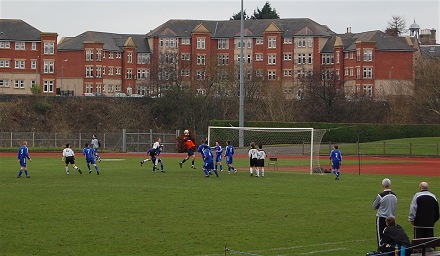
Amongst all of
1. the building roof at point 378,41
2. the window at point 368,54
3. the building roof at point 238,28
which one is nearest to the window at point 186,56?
the building roof at point 238,28

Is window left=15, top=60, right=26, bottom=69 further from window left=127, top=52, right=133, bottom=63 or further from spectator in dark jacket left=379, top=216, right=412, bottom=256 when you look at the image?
spectator in dark jacket left=379, top=216, right=412, bottom=256

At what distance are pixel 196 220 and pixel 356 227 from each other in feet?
15.7

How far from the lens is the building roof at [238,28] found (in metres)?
135

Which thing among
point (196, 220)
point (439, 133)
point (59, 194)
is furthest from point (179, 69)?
point (196, 220)

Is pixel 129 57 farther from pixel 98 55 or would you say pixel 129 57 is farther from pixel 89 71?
pixel 89 71

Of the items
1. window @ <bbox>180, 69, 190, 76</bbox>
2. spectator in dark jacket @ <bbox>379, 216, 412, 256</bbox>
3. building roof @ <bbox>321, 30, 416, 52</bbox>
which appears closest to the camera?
spectator in dark jacket @ <bbox>379, 216, 412, 256</bbox>

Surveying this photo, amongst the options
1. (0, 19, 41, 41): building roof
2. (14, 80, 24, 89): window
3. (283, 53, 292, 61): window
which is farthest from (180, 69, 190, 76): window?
(14, 80, 24, 89): window

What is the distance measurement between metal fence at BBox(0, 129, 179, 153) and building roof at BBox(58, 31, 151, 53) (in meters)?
54.1

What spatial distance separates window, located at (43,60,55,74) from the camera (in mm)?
122375

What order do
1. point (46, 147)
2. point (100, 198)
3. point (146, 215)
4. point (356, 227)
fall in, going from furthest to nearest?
point (46, 147) < point (100, 198) < point (146, 215) < point (356, 227)

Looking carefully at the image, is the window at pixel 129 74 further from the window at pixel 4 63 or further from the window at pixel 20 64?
the window at pixel 4 63

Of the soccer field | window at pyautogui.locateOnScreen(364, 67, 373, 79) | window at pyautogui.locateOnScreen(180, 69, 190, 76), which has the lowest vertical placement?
the soccer field

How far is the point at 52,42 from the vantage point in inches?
4796

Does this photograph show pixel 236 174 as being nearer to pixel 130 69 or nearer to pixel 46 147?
pixel 46 147
